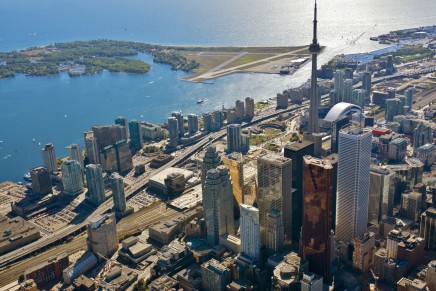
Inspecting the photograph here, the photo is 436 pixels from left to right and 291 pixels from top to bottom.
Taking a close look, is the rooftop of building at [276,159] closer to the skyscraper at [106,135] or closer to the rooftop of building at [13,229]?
the rooftop of building at [13,229]

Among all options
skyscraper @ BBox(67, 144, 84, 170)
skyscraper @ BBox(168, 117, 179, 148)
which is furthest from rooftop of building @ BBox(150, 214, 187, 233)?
skyscraper @ BBox(168, 117, 179, 148)

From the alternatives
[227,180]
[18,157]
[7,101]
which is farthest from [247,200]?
[7,101]

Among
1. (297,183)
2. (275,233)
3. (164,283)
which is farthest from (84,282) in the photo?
(297,183)

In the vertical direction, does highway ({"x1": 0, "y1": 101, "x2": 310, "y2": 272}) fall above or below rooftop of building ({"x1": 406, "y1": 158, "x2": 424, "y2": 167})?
below

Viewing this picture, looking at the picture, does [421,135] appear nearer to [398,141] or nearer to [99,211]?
[398,141]

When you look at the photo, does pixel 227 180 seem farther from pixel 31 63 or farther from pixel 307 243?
pixel 31 63

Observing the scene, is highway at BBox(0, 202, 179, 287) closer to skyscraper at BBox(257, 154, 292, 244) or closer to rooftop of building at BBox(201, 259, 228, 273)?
rooftop of building at BBox(201, 259, 228, 273)
